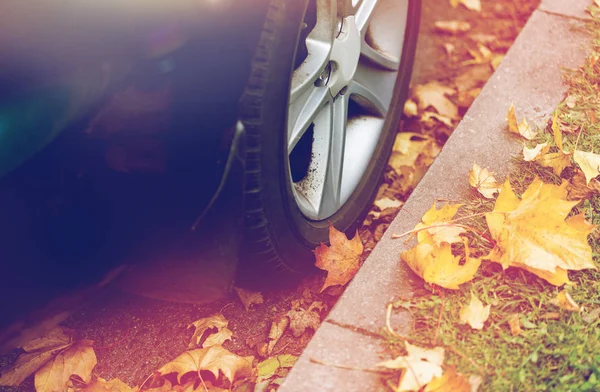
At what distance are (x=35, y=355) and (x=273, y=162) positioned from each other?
2.82 ft

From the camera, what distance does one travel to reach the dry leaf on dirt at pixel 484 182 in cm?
174

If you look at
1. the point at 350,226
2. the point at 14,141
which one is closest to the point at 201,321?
the point at 350,226

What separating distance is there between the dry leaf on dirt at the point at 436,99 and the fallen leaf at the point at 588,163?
33.5 inches

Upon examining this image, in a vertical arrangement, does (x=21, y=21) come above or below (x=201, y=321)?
above

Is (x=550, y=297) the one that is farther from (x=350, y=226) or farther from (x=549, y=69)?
(x=549, y=69)

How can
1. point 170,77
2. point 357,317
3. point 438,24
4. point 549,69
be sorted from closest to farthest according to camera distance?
1. point 170,77
2. point 357,317
3. point 549,69
4. point 438,24

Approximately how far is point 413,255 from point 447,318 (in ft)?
0.58

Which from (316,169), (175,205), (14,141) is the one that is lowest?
(316,169)

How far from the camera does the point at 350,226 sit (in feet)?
6.17

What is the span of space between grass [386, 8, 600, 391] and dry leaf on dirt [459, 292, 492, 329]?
0.02m

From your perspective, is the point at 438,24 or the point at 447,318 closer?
the point at 447,318

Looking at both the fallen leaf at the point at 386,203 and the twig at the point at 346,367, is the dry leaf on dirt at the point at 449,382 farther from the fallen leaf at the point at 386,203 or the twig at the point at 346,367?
the fallen leaf at the point at 386,203

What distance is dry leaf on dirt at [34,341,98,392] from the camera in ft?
5.29

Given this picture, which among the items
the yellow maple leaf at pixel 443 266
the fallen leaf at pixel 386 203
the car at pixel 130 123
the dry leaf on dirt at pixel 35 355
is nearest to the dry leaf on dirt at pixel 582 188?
the yellow maple leaf at pixel 443 266
